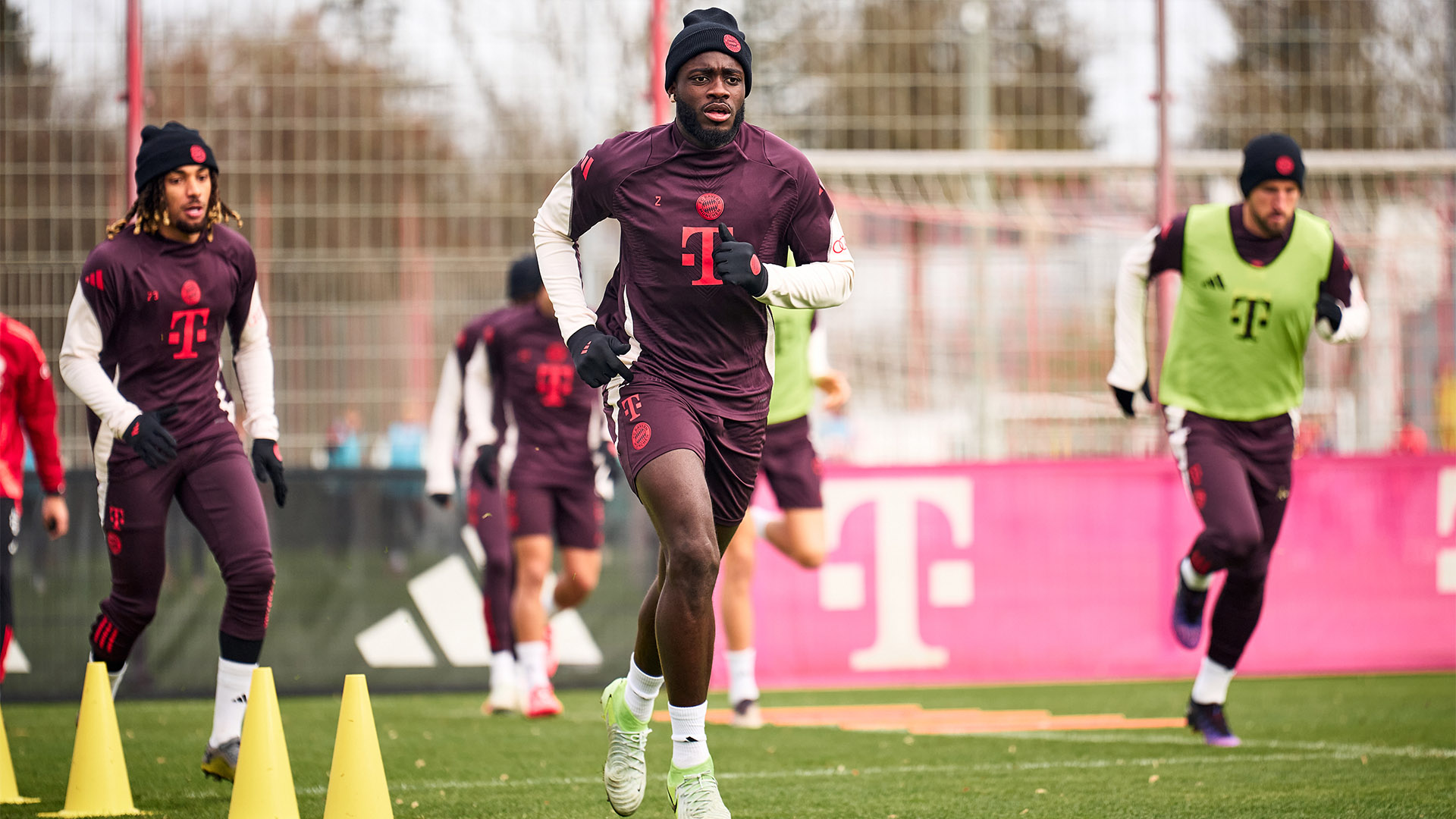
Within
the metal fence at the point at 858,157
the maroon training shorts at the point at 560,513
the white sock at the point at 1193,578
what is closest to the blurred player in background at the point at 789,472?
the maroon training shorts at the point at 560,513

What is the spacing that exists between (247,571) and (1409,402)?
25.0 feet

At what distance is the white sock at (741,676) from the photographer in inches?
316

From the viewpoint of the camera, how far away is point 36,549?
9.47m

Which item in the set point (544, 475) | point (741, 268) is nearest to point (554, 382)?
point (544, 475)

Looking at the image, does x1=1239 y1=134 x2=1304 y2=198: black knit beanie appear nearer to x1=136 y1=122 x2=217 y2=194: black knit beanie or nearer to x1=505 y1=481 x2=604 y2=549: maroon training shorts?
x1=505 y1=481 x2=604 y2=549: maroon training shorts

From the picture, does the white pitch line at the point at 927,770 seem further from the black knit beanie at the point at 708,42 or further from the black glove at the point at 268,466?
the black knit beanie at the point at 708,42

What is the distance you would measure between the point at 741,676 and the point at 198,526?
293cm

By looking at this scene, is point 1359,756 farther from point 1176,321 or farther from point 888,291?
point 888,291

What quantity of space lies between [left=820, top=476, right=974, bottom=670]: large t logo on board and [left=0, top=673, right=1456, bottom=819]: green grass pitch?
2.54 feet

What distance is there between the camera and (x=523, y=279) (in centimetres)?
896

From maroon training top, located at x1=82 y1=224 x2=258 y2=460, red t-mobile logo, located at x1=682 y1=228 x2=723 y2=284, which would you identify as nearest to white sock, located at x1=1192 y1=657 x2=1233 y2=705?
red t-mobile logo, located at x1=682 y1=228 x2=723 y2=284

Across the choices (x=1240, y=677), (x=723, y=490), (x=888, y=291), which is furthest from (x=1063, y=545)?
(x=723, y=490)

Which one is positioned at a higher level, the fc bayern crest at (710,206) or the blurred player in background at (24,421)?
the fc bayern crest at (710,206)

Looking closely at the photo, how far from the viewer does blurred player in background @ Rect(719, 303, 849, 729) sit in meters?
8.34
